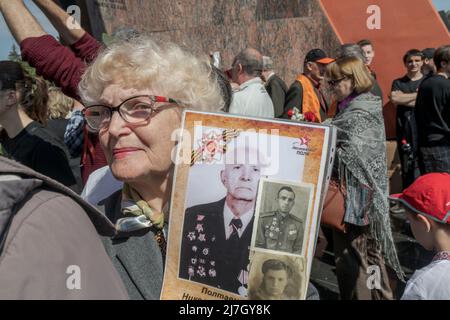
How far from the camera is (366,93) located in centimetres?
372

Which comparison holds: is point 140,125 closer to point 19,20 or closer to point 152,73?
point 152,73

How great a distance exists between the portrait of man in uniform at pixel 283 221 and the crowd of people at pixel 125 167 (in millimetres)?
64

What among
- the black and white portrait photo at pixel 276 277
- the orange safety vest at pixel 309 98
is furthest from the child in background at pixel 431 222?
the orange safety vest at pixel 309 98

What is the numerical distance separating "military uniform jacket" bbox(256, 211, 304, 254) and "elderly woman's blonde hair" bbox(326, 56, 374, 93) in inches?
105

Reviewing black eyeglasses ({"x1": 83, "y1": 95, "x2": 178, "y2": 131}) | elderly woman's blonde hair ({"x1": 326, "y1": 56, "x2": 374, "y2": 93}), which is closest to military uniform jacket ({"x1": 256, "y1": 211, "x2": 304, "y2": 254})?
black eyeglasses ({"x1": 83, "y1": 95, "x2": 178, "y2": 131})

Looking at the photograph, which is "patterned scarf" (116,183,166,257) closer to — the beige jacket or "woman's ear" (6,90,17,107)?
the beige jacket

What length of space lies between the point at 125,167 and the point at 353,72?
259cm

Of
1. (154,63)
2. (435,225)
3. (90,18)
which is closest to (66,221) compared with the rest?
(154,63)

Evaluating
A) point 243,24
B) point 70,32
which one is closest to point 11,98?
point 70,32

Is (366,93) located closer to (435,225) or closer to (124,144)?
(435,225)

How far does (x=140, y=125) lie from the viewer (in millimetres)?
1561

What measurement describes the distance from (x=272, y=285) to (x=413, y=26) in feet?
21.5

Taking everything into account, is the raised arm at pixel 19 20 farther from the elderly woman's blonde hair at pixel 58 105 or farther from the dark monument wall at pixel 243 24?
the dark monument wall at pixel 243 24

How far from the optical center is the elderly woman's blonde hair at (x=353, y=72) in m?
3.71
